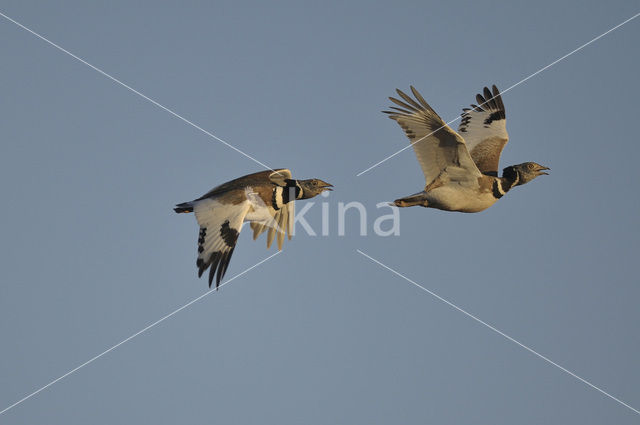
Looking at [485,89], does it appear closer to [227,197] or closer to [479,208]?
[479,208]

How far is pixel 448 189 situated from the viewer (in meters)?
17.4

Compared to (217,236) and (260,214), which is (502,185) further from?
(217,236)

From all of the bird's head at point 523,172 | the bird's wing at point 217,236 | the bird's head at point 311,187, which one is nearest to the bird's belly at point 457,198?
the bird's head at point 523,172

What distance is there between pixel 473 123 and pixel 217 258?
7461 millimetres

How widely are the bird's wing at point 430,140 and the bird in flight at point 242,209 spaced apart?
2.19 metres

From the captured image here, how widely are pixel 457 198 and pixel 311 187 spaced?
3121 millimetres

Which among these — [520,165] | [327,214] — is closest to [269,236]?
[327,214]

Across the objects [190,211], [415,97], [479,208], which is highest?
[415,97]

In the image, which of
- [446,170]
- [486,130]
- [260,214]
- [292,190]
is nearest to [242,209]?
[292,190]

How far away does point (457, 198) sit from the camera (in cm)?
1750

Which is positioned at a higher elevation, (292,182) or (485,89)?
(485,89)

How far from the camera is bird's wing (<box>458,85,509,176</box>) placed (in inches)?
753

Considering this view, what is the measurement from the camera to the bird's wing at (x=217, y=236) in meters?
15.5

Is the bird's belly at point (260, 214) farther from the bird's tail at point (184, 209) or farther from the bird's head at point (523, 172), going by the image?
the bird's head at point (523, 172)
